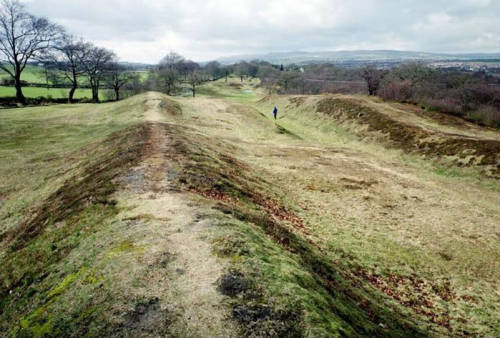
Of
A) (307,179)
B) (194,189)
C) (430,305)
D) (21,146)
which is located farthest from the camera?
(21,146)

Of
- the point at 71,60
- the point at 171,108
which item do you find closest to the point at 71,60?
the point at 71,60

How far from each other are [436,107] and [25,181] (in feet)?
229

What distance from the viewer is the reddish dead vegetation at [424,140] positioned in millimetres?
33125

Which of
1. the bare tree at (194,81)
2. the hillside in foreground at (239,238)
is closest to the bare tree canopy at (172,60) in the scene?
the bare tree at (194,81)

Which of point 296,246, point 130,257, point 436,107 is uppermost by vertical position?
point 436,107

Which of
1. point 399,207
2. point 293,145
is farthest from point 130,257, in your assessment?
point 293,145

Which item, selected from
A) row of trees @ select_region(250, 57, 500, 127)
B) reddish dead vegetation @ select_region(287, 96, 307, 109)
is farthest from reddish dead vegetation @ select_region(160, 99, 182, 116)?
row of trees @ select_region(250, 57, 500, 127)

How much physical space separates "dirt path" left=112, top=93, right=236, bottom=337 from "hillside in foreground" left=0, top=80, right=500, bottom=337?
5 cm

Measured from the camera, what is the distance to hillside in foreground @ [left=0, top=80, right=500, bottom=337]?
776 centimetres

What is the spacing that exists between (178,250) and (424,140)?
42.3m

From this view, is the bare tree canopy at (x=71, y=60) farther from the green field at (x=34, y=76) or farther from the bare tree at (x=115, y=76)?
the green field at (x=34, y=76)

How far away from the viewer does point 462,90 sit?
74.5m

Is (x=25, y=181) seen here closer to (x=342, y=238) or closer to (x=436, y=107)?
(x=342, y=238)

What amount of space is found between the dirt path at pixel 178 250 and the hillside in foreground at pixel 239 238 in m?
0.05
